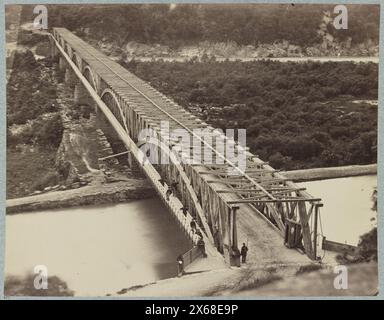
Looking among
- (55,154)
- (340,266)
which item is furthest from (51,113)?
(340,266)

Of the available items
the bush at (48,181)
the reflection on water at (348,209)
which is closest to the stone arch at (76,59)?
the bush at (48,181)

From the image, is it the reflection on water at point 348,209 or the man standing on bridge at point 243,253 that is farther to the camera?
the reflection on water at point 348,209

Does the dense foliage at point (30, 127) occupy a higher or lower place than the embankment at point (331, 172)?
higher

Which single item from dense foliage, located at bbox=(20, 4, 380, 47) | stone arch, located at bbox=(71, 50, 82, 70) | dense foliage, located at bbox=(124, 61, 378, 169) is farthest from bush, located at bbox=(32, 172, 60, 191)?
dense foliage, located at bbox=(124, 61, 378, 169)

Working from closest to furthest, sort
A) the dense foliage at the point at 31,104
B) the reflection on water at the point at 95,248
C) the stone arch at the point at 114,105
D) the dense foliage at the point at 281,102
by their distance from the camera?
the reflection on water at the point at 95,248, the dense foliage at the point at 31,104, the dense foliage at the point at 281,102, the stone arch at the point at 114,105

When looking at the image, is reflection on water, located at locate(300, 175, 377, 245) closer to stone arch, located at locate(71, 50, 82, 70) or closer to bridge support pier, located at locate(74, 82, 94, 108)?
bridge support pier, located at locate(74, 82, 94, 108)

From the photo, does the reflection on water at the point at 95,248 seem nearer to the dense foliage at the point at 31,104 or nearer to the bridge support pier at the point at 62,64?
the dense foliage at the point at 31,104
